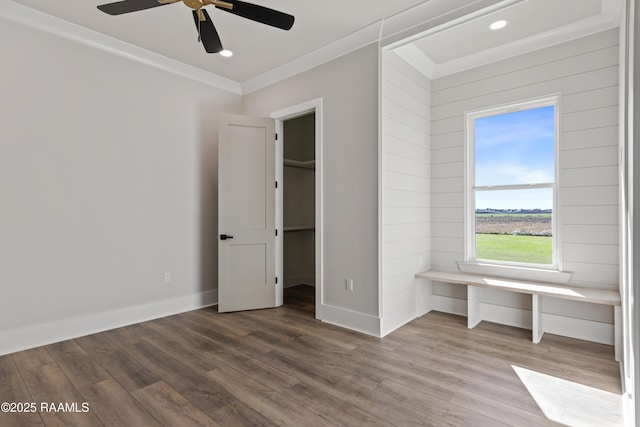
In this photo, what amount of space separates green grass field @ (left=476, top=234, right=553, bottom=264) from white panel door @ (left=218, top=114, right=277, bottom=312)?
2.50 meters

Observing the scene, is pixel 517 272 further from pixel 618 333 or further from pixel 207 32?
pixel 207 32

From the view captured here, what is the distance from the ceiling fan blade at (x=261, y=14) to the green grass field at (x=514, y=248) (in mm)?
3022

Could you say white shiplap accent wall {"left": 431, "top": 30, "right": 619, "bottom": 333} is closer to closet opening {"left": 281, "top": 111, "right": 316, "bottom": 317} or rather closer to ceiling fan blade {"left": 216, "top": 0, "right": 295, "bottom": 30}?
ceiling fan blade {"left": 216, "top": 0, "right": 295, "bottom": 30}

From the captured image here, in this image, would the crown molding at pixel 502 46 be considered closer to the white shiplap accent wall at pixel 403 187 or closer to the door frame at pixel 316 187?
the white shiplap accent wall at pixel 403 187

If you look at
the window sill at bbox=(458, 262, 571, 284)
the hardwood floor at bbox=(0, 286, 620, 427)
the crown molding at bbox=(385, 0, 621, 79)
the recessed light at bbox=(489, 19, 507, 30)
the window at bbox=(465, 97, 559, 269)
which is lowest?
the hardwood floor at bbox=(0, 286, 620, 427)

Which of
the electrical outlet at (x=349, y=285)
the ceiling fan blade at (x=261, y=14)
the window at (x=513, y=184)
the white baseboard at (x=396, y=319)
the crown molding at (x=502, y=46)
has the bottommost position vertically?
the white baseboard at (x=396, y=319)

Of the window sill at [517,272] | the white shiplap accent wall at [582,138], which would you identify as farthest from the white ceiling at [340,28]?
the window sill at [517,272]

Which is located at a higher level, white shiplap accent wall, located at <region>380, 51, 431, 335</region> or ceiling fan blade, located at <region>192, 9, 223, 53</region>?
ceiling fan blade, located at <region>192, 9, 223, 53</region>

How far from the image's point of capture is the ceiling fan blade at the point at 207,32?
2410 millimetres

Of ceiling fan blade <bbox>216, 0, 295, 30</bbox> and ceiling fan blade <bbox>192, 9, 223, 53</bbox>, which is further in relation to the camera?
ceiling fan blade <bbox>192, 9, 223, 53</bbox>

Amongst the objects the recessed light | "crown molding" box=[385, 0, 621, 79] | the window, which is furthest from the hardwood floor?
the recessed light

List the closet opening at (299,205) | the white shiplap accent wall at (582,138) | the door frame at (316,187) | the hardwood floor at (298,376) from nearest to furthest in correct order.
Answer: the hardwood floor at (298,376) → the white shiplap accent wall at (582,138) → the door frame at (316,187) → the closet opening at (299,205)

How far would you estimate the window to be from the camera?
11.1 ft

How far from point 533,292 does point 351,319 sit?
1702 mm
